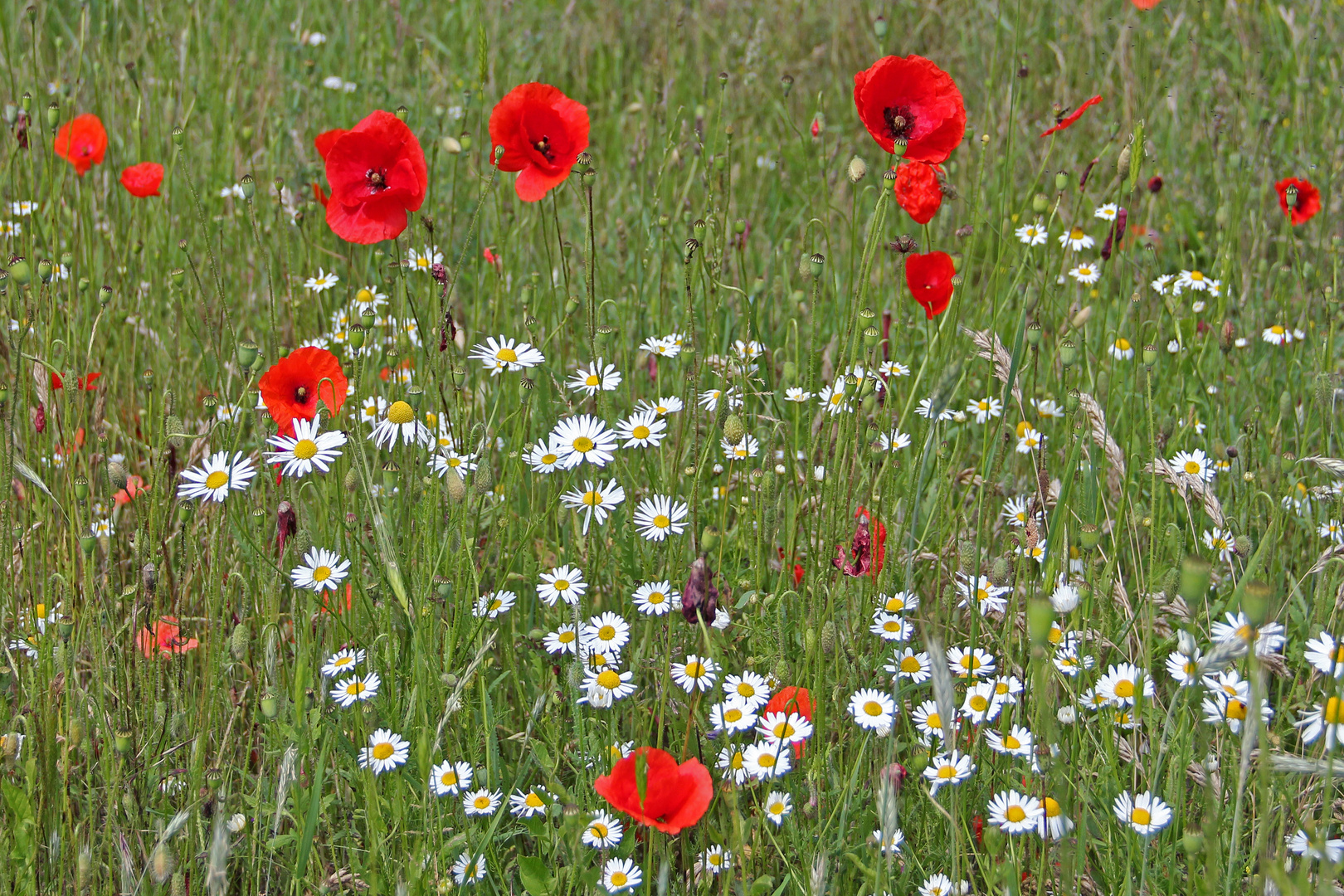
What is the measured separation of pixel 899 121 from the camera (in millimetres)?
2086

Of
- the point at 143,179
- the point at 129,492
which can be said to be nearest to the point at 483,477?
the point at 129,492

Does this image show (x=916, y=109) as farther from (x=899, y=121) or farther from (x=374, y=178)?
(x=374, y=178)

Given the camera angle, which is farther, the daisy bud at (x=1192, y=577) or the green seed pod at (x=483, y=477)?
the green seed pod at (x=483, y=477)

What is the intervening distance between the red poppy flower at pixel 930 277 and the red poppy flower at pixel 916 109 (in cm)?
29

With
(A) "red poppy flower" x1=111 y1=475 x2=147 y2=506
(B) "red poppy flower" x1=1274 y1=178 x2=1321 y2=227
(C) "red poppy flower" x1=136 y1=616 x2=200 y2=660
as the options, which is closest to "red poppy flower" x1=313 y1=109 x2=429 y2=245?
(A) "red poppy flower" x1=111 y1=475 x2=147 y2=506

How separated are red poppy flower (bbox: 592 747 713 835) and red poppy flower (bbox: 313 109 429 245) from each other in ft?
3.59

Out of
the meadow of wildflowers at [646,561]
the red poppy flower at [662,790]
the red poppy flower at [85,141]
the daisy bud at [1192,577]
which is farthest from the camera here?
the red poppy flower at [85,141]

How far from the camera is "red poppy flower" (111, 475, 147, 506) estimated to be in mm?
1989

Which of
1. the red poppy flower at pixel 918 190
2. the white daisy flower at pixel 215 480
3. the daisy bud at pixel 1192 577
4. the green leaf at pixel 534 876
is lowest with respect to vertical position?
the green leaf at pixel 534 876

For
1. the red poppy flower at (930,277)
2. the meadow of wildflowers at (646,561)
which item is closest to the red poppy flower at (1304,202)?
the meadow of wildflowers at (646,561)

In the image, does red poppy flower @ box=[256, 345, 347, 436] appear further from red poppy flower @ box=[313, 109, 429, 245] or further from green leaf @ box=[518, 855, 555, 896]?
green leaf @ box=[518, 855, 555, 896]

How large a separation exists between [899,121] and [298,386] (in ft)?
3.96

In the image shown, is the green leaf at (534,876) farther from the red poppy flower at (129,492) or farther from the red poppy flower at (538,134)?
the red poppy flower at (538,134)

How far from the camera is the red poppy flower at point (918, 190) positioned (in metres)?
2.34
